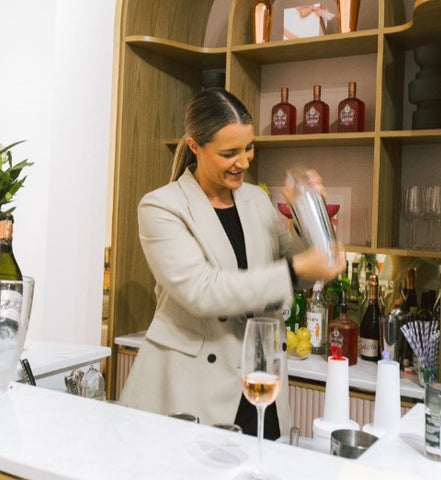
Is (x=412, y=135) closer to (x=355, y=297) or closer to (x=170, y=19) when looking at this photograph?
(x=355, y=297)

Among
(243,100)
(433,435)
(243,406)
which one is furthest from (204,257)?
(243,100)

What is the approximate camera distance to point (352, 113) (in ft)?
8.60

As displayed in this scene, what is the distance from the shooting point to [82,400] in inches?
47.1

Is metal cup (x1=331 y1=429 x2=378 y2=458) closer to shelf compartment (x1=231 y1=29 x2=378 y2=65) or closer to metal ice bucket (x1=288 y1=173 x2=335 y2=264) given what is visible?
metal ice bucket (x1=288 y1=173 x2=335 y2=264)

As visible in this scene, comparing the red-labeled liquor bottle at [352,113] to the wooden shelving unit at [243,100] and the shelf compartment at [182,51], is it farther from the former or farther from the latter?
the shelf compartment at [182,51]

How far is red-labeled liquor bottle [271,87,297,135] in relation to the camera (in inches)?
109

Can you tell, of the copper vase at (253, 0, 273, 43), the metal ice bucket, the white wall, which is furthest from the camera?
the white wall

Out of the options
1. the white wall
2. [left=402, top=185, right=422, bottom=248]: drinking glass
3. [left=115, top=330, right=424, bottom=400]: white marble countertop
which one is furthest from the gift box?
[left=115, top=330, right=424, bottom=400]: white marble countertop

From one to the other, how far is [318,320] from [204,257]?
105 centimetres

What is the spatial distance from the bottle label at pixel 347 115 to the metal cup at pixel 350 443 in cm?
178

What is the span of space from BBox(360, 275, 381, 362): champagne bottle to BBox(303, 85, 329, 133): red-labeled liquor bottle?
69 centimetres

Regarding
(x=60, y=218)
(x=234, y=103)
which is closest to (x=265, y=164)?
(x=60, y=218)

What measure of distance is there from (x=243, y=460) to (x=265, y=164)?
222 cm

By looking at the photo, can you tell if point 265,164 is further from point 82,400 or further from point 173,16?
point 82,400
